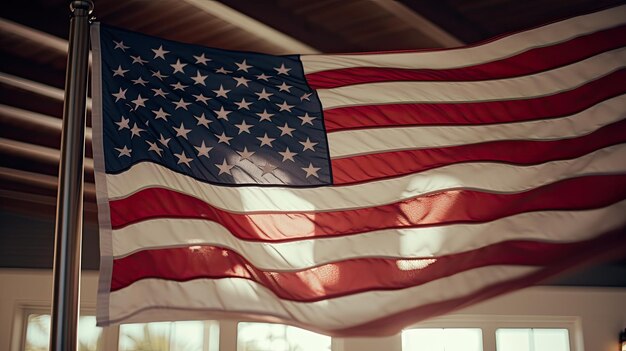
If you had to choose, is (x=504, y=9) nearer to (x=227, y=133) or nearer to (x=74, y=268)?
(x=227, y=133)

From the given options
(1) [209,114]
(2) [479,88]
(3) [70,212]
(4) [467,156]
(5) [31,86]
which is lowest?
(3) [70,212]

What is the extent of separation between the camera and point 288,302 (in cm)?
255

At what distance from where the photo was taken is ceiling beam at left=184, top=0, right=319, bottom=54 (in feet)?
12.5

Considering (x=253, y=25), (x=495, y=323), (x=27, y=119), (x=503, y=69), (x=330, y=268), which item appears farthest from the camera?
(x=495, y=323)

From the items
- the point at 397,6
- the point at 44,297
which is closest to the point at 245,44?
the point at 397,6

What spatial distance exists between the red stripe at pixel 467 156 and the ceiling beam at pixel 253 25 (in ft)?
4.25

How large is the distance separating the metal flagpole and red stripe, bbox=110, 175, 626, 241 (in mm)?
252

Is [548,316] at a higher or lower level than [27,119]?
lower

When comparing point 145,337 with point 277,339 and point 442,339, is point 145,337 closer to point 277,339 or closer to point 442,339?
point 277,339

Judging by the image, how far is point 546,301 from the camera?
301 inches

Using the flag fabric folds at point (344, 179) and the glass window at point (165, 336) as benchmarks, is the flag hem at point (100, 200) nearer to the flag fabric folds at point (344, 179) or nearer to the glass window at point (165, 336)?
the flag fabric folds at point (344, 179)

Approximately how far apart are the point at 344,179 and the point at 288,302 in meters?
0.51

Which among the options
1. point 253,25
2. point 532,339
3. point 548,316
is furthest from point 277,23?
point 532,339

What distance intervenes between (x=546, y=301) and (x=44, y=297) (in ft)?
15.3
